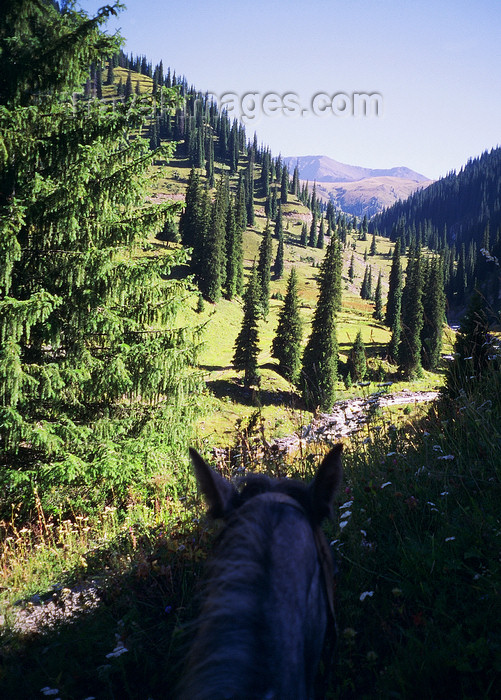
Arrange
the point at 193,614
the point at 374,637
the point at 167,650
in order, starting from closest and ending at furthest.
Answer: the point at 374,637 < the point at 167,650 < the point at 193,614

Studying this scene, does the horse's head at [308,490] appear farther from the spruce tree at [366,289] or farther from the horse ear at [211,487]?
the spruce tree at [366,289]

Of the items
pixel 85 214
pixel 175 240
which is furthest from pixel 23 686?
pixel 175 240

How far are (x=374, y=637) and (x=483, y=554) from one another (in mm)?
950

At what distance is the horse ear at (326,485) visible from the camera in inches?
66.3

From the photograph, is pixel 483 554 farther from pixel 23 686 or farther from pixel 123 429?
pixel 123 429

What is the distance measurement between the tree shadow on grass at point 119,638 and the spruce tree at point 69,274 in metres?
3.89

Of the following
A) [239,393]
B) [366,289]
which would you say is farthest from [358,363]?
[366,289]

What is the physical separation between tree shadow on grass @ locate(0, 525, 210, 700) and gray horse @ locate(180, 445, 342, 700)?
5.02 ft

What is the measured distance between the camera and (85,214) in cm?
819

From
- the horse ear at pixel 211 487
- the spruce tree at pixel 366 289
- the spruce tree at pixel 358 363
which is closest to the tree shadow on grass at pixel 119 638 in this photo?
the horse ear at pixel 211 487

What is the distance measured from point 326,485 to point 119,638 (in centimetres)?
265

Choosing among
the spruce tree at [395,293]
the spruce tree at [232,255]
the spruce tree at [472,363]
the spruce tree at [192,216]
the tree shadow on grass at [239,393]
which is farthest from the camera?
the spruce tree at [395,293]

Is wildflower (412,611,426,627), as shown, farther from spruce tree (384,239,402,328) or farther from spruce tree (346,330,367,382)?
spruce tree (384,239,402,328)

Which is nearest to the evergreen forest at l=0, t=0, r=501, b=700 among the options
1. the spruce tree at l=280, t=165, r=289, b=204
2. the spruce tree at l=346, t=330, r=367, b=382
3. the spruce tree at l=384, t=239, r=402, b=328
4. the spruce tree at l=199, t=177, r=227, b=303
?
the spruce tree at l=346, t=330, r=367, b=382
